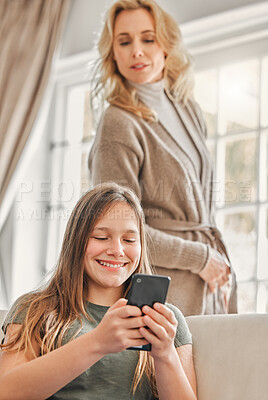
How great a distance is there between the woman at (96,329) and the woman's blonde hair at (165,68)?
1.99ft

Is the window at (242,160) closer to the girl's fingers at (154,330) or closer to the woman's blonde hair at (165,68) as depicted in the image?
the woman's blonde hair at (165,68)

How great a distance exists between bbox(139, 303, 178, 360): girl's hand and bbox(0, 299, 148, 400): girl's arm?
0.02 meters

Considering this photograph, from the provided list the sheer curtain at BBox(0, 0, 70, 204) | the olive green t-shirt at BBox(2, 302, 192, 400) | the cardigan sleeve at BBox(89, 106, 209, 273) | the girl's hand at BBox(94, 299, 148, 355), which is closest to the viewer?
the girl's hand at BBox(94, 299, 148, 355)

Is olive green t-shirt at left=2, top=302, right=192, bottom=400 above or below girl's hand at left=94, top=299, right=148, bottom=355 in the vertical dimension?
below

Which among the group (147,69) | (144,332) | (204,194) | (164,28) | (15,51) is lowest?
Result: (144,332)

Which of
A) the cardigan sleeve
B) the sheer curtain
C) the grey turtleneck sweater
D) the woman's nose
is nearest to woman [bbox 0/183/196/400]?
the woman's nose

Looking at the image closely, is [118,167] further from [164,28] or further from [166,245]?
[164,28]

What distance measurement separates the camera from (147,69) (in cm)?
229

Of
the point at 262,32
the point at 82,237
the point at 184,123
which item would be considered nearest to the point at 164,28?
the point at 184,123

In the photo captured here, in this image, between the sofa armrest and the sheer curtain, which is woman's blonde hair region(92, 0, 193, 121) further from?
the sheer curtain

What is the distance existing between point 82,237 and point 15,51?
2.17 metres

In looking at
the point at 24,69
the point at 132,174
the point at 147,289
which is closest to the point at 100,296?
the point at 147,289

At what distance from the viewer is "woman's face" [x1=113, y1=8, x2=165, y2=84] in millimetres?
2285

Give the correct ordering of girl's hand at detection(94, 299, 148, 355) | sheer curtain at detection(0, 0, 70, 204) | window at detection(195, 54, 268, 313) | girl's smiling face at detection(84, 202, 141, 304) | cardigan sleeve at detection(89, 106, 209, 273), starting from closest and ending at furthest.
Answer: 1. girl's hand at detection(94, 299, 148, 355)
2. girl's smiling face at detection(84, 202, 141, 304)
3. cardigan sleeve at detection(89, 106, 209, 273)
4. window at detection(195, 54, 268, 313)
5. sheer curtain at detection(0, 0, 70, 204)
